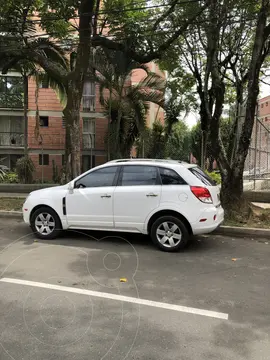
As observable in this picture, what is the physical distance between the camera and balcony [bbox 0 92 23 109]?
24031 mm

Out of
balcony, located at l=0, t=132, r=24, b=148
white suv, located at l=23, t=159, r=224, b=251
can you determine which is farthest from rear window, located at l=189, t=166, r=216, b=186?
balcony, located at l=0, t=132, r=24, b=148

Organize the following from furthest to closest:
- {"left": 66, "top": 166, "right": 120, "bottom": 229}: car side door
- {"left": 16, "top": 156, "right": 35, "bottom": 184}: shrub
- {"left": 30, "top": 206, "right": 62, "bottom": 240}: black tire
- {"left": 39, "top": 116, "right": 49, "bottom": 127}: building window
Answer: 1. {"left": 39, "top": 116, "right": 49, "bottom": 127}: building window
2. {"left": 16, "top": 156, "right": 35, "bottom": 184}: shrub
3. {"left": 30, "top": 206, "right": 62, "bottom": 240}: black tire
4. {"left": 66, "top": 166, "right": 120, "bottom": 229}: car side door

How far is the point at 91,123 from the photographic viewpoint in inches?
950

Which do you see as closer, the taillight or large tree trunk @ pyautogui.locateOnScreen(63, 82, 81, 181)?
the taillight

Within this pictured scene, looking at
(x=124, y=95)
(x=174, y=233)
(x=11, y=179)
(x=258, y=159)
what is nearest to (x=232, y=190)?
(x=174, y=233)

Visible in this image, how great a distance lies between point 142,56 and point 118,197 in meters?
7.78

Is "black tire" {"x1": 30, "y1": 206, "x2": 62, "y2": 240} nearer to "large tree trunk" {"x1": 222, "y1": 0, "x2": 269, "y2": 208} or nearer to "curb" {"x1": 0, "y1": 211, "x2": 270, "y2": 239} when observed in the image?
"curb" {"x1": 0, "y1": 211, "x2": 270, "y2": 239}

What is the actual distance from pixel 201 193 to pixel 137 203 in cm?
119

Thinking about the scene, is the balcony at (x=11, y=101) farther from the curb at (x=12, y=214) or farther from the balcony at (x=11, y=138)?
the curb at (x=12, y=214)

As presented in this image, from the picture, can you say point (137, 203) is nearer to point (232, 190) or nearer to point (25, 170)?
point (232, 190)

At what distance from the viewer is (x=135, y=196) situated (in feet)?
21.0

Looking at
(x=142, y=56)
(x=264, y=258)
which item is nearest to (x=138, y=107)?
(x=142, y=56)

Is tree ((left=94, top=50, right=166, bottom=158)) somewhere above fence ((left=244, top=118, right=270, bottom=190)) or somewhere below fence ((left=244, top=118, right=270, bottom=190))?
above

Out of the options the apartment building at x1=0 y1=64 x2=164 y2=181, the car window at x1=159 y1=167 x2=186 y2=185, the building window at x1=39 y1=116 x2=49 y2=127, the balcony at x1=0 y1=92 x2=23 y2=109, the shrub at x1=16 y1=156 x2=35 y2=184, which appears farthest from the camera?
the building window at x1=39 y1=116 x2=49 y2=127
